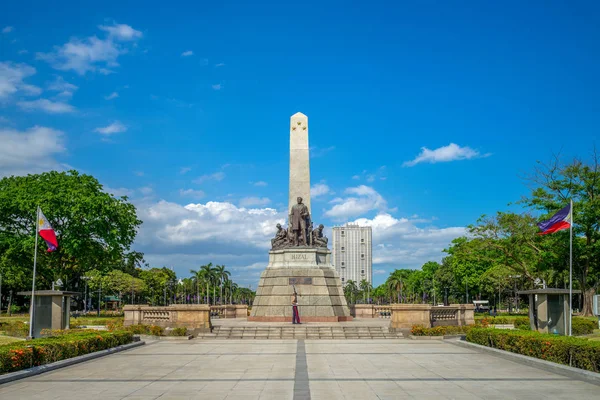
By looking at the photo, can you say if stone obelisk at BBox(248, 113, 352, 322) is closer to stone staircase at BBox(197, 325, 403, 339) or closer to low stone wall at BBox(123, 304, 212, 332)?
stone staircase at BBox(197, 325, 403, 339)

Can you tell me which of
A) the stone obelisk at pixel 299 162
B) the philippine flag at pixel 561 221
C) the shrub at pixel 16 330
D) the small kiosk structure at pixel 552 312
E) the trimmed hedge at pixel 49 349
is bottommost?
the shrub at pixel 16 330

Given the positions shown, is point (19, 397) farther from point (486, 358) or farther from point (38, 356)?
point (486, 358)

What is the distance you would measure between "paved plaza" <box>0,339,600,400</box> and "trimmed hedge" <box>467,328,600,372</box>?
0.76m

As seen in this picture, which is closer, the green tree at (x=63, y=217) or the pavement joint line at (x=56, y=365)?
the pavement joint line at (x=56, y=365)

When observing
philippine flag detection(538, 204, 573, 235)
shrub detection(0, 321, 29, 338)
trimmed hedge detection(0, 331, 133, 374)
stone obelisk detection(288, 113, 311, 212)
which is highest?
stone obelisk detection(288, 113, 311, 212)

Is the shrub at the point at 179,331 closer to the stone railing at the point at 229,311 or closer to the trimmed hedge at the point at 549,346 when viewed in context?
the trimmed hedge at the point at 549,346

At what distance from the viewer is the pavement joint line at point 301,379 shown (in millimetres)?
12180

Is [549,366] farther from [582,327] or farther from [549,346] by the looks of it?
[582,327]

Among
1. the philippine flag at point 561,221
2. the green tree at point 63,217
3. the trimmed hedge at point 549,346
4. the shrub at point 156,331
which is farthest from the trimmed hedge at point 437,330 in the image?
the green tree at point 63,217

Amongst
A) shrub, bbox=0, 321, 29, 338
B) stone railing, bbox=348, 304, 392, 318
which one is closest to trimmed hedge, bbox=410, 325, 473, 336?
stone railing, bbox=348, 304, 392, 318

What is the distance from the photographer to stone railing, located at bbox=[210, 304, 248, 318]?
46.0m

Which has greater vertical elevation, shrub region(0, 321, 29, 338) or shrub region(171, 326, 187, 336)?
shrub region(171, 326, 187, 336)

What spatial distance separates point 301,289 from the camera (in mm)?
34094

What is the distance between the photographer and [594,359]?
47.6 ft
